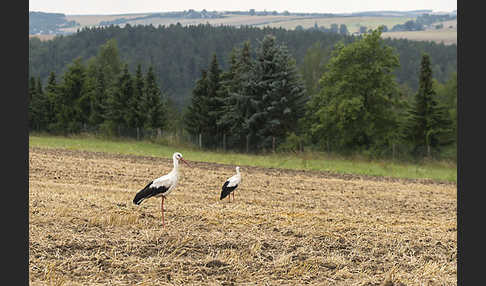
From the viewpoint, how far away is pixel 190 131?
180 ft

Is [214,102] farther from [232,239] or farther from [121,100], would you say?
[232,239]

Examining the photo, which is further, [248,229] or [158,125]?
[158,125]

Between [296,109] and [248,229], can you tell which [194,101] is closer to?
[296,109]

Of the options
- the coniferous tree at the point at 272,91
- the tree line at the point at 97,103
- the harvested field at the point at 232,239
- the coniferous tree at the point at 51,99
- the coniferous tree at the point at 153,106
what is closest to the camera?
the harvested field at the point at 232,239

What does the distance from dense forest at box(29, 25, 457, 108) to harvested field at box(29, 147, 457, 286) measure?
412 ft

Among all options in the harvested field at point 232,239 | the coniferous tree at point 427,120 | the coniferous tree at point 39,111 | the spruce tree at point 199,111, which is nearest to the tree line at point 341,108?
the coniferous tree at point 427,120

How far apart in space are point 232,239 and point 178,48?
157 metres

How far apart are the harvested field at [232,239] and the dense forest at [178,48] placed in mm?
125654

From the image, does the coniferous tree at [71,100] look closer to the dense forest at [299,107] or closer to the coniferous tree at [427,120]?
the dense forest at [299,107]

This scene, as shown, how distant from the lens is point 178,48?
16312cm

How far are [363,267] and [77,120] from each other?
64908mm

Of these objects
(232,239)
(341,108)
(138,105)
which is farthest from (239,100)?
(232,239)

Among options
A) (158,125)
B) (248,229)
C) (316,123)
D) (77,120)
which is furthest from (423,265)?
(77,120)

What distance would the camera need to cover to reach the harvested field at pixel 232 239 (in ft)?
27.2
